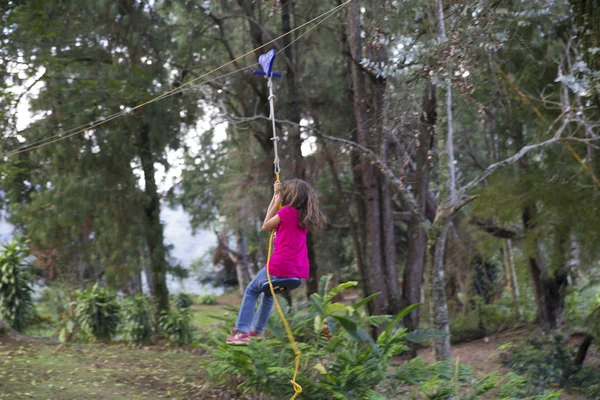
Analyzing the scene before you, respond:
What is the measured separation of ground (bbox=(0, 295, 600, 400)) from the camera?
655 cm

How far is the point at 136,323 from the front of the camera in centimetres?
1198

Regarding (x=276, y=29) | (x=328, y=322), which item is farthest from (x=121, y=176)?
(x=328, y=322)

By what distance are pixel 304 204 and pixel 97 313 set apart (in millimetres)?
7051

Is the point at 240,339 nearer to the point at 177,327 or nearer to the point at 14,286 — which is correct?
the point at 14,286

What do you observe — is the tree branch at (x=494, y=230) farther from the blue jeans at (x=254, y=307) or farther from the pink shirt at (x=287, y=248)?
the pink shirt at (x=287, y=248)

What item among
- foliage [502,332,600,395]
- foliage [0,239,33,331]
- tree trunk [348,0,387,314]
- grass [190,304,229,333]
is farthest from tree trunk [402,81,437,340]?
grass [190,304,229,333]

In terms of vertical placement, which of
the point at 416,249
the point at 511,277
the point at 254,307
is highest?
the point at 416,249

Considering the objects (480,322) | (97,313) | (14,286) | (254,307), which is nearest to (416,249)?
(480,322)

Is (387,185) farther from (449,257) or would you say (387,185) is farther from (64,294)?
(64,294)

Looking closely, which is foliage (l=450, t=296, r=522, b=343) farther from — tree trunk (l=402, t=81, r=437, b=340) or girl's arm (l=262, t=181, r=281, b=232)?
girl's arm (l=262, t=181, r=281, b=232)

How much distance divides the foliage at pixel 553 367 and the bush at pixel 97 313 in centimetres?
710

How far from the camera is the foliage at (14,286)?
33.8 feet

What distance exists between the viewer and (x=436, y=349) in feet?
25.7

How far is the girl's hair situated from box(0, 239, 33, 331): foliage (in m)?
6.62
